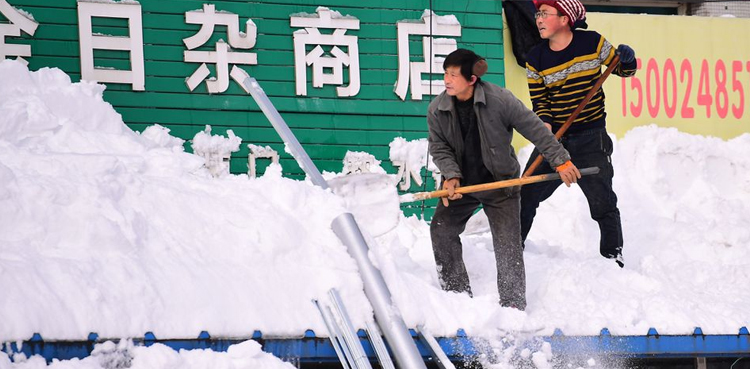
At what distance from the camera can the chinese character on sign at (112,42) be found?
8695 mm

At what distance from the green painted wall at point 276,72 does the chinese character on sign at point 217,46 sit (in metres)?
0.05

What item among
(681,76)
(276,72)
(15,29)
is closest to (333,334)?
(276,72)

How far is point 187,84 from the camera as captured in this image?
29.3 feet

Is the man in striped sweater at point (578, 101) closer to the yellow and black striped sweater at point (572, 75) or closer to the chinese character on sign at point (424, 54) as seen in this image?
the yellow and black striped sweater at point (572, 75)

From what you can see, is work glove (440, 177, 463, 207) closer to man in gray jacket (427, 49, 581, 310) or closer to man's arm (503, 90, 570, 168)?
man in gray jacket (427, 49, 581, 310)

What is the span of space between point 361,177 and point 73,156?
188 cm

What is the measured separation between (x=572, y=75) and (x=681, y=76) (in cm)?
307

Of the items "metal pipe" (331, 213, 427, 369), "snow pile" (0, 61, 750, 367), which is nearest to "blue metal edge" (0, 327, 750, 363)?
"snow pile" (0, 61, 750, 367)

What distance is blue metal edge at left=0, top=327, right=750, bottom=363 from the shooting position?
5.00 m

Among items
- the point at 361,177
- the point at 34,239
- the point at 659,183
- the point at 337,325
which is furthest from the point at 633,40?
the point at 34,239

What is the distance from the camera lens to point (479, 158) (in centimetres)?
685

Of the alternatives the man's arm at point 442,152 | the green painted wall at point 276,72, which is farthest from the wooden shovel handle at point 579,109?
the green painted wall at point 276,72

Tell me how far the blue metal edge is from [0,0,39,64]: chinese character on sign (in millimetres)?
4040

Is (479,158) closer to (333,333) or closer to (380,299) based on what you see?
(380,299)
